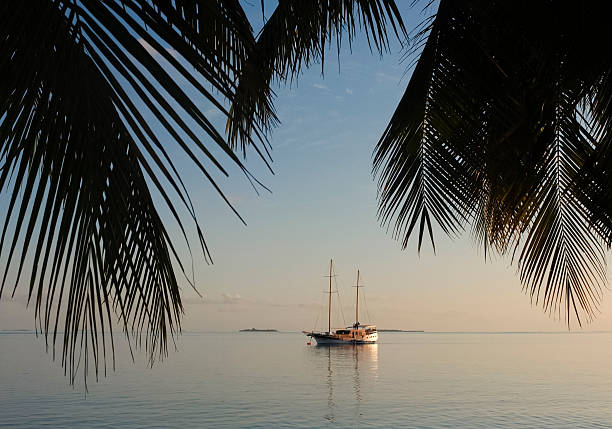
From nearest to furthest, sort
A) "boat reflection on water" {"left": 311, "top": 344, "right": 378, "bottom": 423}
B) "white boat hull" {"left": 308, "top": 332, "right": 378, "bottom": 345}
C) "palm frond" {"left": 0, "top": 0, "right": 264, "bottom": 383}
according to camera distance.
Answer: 1. "palm frond" {"left": 0, "top": 0, "right": 264, "bottom": 383}
2. "boat reflection on water" {"left": 311, "top": 344, "right": 378, "bottom": 423}
3. "white boat hull" {"left": 308, "top": 332, "right": 378, "bottom": 345}

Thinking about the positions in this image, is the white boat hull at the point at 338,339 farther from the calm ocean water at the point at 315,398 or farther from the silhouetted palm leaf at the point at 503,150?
the silhouetted palm leaf at the point at 503,150

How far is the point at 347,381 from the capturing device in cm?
6462

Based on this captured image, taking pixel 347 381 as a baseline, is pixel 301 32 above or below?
above

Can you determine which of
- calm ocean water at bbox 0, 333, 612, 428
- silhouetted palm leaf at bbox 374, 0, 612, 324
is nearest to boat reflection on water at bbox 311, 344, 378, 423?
calm ocean water at bbox 0, 333, 612, 428

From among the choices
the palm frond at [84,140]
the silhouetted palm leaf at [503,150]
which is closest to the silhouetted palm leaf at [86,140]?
the palm frond at [84,140]

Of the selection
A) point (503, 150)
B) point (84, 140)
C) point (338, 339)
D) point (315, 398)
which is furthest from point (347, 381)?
point (84, 140)

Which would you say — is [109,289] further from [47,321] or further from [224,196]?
[224,196]

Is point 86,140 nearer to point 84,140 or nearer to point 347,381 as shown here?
point 84,140

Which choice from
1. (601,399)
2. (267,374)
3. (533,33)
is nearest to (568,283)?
(533,33)

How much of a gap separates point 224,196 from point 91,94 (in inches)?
14.9

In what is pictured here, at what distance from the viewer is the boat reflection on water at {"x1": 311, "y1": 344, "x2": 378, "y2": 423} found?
152 feet

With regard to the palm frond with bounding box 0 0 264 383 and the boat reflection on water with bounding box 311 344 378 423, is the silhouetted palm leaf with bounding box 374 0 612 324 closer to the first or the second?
the palm frond with bounding box 0 0 264 383

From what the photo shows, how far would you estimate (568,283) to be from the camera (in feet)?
18.6

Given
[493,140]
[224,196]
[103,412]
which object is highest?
[493,140]
